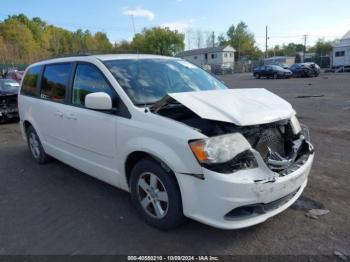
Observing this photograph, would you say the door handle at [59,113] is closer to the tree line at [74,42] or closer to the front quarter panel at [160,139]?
the front quarter panel at [160,139]

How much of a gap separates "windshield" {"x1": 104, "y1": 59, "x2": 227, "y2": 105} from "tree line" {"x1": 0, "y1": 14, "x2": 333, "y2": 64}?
55.2 metres

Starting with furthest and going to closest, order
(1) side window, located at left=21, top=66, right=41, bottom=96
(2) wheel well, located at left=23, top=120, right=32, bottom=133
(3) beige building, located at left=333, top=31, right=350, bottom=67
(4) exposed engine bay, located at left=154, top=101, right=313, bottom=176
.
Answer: (3) beige building, located at left=333, top=31, right=350, bottom=67, (2) wheel well, located at left=23, top=120, right=32, bottom=133, (1) side window, located at left=21, top=66, right=41, bottom=96, (4) exposed engine bay, located at left=154, top=101, right=313, bottom=176

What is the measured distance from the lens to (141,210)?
356 cm

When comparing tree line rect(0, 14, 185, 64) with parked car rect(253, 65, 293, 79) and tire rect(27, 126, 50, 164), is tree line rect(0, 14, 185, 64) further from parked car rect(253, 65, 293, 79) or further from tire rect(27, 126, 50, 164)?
tire rect(27, 126, 50, 164)

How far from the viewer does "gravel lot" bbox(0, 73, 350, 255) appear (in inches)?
121

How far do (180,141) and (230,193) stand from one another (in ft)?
2.07

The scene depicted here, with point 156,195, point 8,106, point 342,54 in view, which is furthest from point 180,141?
point 342,54

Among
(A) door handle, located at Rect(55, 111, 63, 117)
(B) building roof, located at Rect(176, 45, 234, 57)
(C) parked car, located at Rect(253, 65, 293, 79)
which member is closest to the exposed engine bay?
(A) door handle, located at Rect(55, 111, 63, 117)

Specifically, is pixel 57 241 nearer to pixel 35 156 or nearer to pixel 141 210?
pixel 141 210

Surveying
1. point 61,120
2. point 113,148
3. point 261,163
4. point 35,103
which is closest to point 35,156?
point 35,103

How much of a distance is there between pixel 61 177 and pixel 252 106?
10.9 ft

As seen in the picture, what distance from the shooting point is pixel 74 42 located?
63.6 metres

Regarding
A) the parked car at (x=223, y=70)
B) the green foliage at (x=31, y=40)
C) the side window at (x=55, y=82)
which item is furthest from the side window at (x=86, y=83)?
the parked car at (x=223, y=70)

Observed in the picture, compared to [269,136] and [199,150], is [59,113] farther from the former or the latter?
[269,136]
